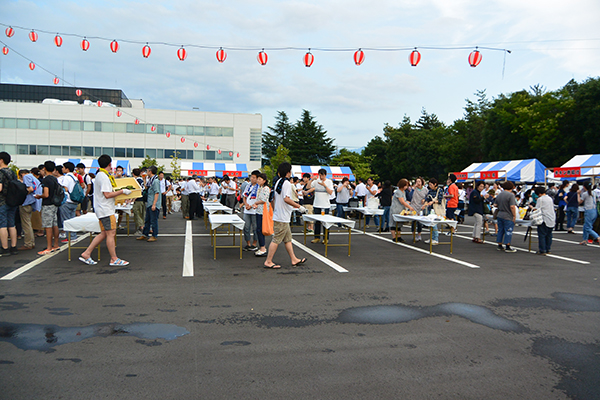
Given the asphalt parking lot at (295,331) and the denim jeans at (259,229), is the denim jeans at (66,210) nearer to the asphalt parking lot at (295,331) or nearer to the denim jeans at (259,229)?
the asphalt parking lot at (295,331)

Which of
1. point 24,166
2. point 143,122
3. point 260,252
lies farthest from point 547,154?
point 24,166

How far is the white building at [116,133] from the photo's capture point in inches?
2158

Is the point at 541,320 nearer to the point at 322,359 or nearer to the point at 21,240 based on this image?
the point at 322,359

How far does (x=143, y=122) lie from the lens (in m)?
56.8

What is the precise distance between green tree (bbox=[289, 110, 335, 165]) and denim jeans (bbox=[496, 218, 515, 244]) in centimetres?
6253

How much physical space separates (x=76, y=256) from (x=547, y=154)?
4306 centimetres

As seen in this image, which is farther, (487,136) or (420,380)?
(487,136)

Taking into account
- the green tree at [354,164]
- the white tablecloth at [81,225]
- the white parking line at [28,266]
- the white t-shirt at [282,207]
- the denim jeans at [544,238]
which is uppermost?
the green tree at [354,164]

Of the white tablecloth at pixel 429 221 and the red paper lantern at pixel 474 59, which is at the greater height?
the red paper lantern at pixel 474 59

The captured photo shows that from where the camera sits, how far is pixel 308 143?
7281cm

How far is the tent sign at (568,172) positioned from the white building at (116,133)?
40.7 meters

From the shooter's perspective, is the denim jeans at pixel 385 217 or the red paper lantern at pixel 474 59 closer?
the red paper lantern at pixel 474 59

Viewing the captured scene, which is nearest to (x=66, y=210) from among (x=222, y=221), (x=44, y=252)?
(x=44, y=252)

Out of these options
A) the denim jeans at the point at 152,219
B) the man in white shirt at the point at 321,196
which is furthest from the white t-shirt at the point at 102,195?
the man in white shirt at the point at 321,196
